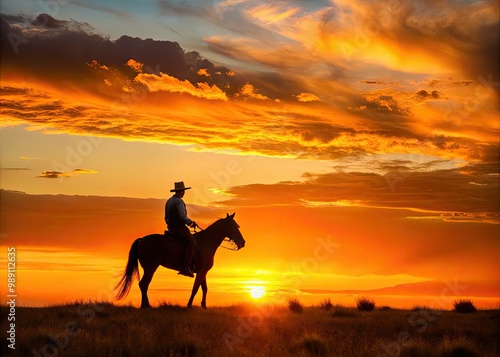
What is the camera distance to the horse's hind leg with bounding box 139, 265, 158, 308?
19.1 metres

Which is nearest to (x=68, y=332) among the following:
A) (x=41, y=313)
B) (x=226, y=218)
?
(x=41, y=313)

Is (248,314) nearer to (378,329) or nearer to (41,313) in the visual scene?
(378,329)

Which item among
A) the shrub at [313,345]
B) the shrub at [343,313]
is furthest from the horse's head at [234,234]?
the shrub at [313,345]

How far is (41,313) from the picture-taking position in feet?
57.1

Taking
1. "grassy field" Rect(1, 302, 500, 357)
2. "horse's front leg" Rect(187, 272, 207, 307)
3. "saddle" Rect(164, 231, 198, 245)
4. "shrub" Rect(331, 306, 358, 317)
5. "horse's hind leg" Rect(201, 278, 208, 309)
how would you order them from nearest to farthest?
"grassy field" Rect(1, 302, 500, 357) → "saddle" Rect(164, 231, 198, 245) → "horse's front leg" Rect(187, 272, 207, 307) → "horse's hind leg" Rect(201, 278, 208, 309) → "shrub" Rect(331, 306, 358, 317)

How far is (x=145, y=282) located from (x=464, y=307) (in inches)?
538

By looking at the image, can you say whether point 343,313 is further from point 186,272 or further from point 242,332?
point 242,332

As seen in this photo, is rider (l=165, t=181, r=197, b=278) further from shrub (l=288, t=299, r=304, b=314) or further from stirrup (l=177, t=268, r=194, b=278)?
shrub (l=288, t=299, r=304, b=314)

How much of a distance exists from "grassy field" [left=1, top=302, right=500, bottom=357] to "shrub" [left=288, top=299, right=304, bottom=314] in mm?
358

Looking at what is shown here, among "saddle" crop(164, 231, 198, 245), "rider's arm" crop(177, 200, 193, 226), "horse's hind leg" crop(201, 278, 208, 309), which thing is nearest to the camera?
"rider's arm" crop(177, 200, 193, 226)

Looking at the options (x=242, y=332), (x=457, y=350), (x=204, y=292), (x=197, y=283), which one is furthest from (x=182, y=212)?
(x=457, y=350)

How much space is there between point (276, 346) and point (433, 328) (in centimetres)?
655

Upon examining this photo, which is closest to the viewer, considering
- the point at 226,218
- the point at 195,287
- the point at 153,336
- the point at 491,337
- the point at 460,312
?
the point at 153,336

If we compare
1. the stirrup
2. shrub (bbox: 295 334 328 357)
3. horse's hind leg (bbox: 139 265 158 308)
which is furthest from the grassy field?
the stirrup
